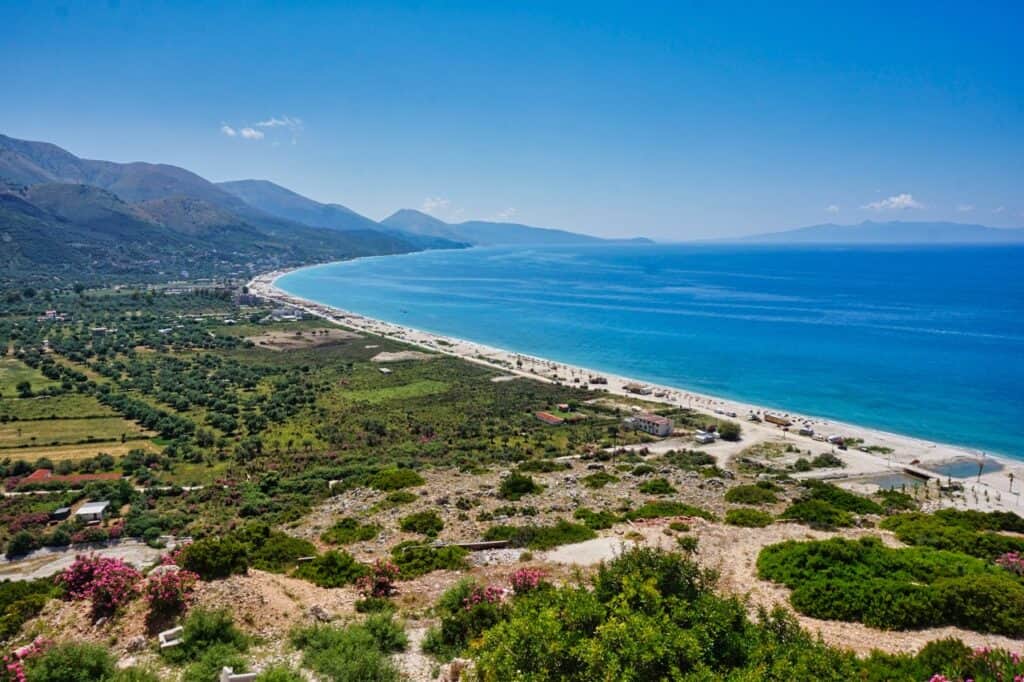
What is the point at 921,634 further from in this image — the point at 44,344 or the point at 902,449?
the point at 44,344

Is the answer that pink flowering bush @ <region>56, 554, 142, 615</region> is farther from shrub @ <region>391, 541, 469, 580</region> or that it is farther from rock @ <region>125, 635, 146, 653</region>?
shrub @ <region>391, 541, 469, 580</region>

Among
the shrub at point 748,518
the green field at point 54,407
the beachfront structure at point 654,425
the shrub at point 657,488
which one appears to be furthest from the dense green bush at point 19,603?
the green field at point 54,407

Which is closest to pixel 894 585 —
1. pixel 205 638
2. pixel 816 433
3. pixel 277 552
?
pixel 205 638

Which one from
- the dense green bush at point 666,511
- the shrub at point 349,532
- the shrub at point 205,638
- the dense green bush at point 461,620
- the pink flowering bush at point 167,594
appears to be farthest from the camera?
the dense green bush at point 666,511

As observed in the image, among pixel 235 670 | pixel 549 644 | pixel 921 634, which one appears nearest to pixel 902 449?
pixel 921 634

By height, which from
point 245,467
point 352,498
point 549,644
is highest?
point 549,644

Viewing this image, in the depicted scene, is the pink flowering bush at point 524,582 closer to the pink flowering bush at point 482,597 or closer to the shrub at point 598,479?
the pink flowering bush at point 482,597
